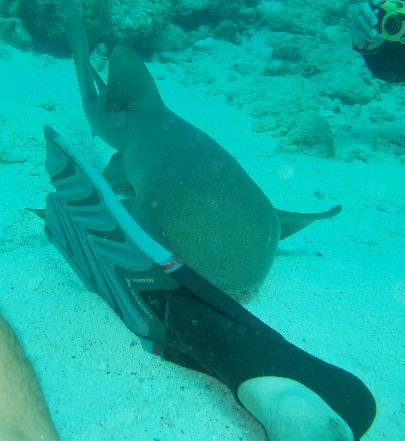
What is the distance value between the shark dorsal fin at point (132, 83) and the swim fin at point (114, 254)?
1621 mm

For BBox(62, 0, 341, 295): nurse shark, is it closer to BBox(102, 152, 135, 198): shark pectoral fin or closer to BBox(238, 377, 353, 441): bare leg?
BBox(102, 152, 135, 198): shark pectoral fin

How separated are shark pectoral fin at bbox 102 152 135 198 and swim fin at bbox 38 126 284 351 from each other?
54.2 inches

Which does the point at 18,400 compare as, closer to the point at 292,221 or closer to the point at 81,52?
the point at 292,221

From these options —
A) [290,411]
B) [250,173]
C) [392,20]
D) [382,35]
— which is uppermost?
[392,20]

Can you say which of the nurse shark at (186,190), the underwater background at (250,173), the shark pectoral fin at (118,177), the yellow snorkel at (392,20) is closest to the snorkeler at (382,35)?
the yellow snorkel at (392,20)

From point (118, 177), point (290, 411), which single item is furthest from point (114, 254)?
point (118, 177)

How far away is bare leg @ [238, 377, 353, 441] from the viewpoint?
1.47 m

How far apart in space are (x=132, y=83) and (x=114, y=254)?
233 centimetres

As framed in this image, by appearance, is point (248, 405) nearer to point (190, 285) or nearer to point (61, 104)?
point (190, 285)

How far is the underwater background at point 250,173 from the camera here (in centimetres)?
186

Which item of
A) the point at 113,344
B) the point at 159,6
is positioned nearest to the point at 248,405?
the point at 113,344

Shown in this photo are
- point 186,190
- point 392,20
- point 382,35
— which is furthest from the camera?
point 382,35

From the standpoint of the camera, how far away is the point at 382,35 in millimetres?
4242

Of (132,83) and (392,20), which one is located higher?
(392,20)
